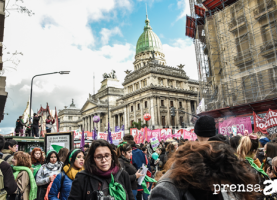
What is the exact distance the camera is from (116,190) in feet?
8.85

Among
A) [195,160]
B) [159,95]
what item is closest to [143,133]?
[195,160]

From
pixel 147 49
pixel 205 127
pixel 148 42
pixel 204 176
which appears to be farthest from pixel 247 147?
pixel 148 42

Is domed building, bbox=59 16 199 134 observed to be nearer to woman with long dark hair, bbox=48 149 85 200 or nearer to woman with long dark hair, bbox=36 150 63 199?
woman with long dark hair, bbox=36 150 63 199

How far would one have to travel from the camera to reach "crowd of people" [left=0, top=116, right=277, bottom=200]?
1.44m

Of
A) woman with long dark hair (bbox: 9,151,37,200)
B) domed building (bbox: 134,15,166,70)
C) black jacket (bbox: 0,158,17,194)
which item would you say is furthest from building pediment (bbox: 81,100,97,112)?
black jacket (bbox: 0,158,17,194)

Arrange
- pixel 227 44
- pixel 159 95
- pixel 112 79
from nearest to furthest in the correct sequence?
pixel 227 44 < pixel 159 95 < pixel 112 79

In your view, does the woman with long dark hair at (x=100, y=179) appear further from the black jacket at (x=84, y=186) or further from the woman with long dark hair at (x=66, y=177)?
the woman with long dark hair at (x=66, y=177)

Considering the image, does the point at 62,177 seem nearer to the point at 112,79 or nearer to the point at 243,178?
the point at 243,178

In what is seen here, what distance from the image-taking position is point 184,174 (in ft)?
4.71

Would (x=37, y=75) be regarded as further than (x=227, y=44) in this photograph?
No

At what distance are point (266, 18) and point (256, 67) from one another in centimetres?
430

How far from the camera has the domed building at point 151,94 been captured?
4519 cm

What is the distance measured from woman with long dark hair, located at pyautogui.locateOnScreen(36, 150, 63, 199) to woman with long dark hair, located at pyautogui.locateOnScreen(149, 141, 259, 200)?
150 inches

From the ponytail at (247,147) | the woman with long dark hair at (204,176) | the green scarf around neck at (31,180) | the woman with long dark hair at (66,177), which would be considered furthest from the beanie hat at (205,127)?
the green scarf around neck at (31,180)
